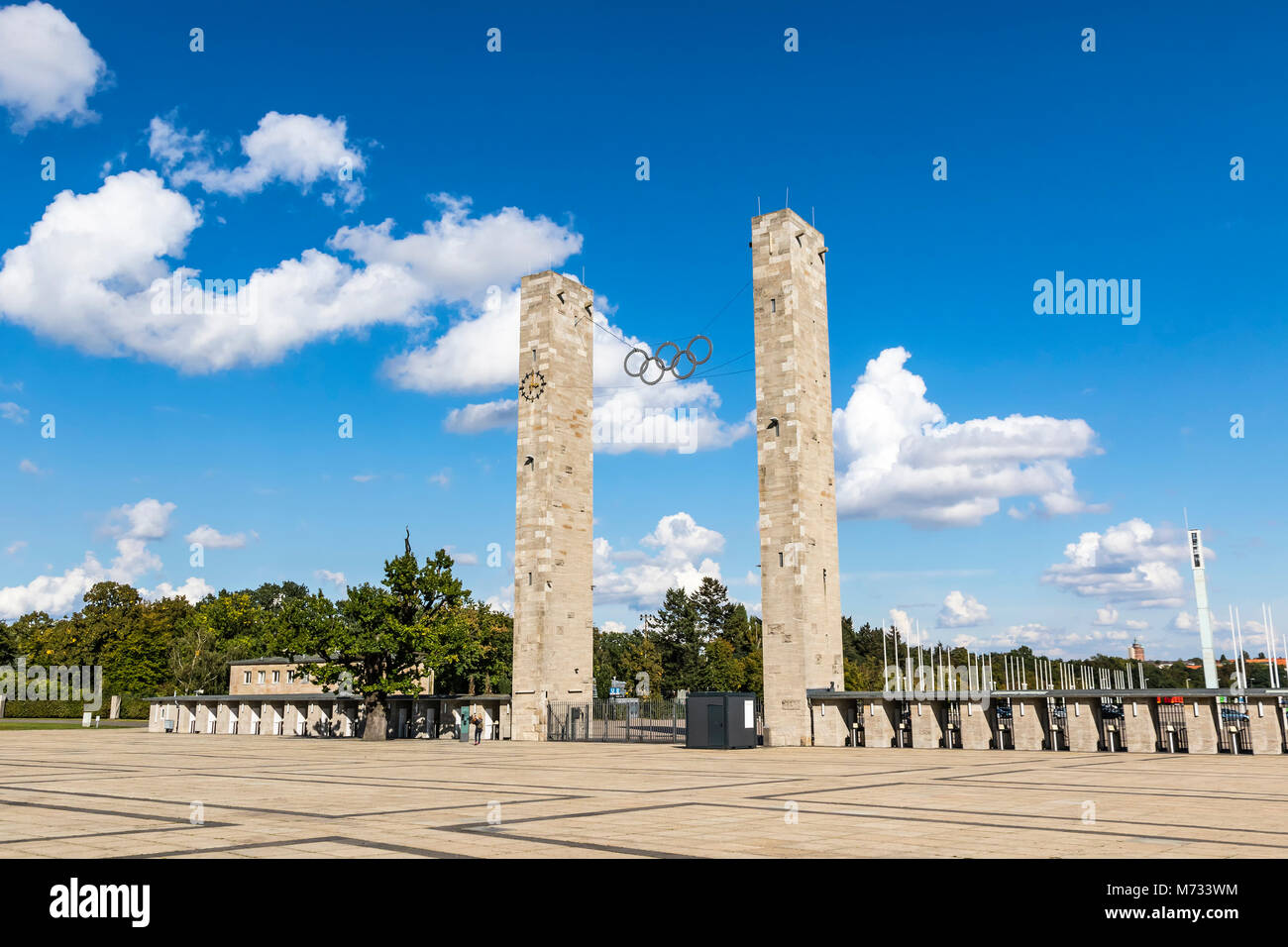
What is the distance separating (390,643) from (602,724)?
1111 cm

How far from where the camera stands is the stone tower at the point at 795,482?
41844 mm

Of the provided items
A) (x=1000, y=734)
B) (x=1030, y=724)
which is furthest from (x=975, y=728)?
(x=1030, y=724)

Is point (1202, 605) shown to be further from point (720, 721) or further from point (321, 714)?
point (321, 714)

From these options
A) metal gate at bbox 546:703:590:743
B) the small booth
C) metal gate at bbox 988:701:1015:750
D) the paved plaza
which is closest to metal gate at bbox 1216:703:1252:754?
the paved plaza

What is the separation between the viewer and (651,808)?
15875 mm

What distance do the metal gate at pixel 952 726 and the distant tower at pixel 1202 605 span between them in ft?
27.2

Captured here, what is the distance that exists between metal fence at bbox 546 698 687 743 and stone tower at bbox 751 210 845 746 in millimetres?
7074

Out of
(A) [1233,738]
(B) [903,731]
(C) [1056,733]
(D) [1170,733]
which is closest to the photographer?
(A) [1233,738]

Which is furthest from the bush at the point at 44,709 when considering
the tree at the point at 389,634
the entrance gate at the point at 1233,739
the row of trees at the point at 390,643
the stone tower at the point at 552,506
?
the entrance gate at the point at 1233,739

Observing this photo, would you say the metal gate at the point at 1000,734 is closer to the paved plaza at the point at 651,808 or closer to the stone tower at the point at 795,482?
the stone tower at the point at 795,482

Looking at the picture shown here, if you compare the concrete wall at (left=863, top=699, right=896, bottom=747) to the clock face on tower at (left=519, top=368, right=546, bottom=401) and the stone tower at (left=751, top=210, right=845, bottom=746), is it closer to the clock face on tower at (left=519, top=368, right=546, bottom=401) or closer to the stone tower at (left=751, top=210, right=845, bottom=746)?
the stone tower at (left=751, top=210, right=845, bottom=746)

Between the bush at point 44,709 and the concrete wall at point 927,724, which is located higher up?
the concrete wall at point 927,724
